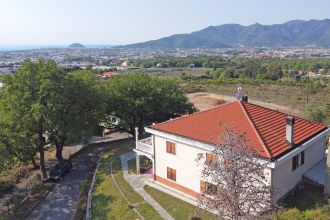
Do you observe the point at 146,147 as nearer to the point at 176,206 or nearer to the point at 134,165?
the point at 134,165

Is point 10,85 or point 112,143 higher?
point 10,85

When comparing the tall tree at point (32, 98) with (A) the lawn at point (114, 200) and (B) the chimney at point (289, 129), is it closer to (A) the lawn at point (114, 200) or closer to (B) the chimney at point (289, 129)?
(A) the lawn at point (114, 200)

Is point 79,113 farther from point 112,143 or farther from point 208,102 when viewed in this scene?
point 208,102

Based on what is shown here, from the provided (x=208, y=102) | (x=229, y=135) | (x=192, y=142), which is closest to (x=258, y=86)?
(x=208, y=102)

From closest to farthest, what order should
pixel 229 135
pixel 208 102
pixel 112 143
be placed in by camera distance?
pixel 229 135, pixel 112 143, pixel 208 102

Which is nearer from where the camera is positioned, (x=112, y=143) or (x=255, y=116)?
(x=255, y=116)

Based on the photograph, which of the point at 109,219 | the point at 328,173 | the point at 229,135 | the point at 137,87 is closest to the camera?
the point at 229,135
